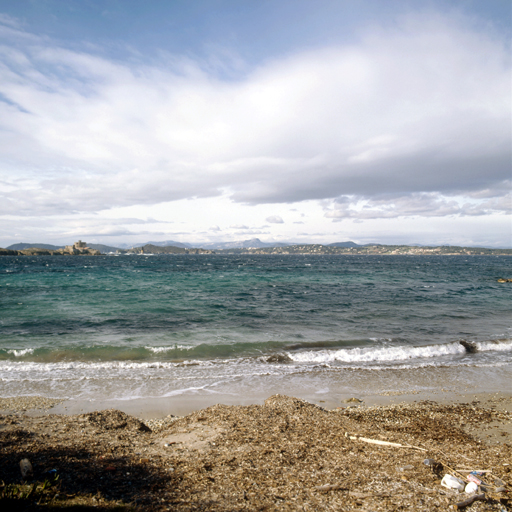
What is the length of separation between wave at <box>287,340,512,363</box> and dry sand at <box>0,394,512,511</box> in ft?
17.1

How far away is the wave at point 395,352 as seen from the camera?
14234mm

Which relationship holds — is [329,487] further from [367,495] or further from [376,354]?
[376,354]

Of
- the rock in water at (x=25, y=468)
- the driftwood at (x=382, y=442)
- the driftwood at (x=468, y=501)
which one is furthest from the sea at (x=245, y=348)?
the driftwood at (x=468, y=501)

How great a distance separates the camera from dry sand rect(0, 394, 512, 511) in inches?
182

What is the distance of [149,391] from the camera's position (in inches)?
414

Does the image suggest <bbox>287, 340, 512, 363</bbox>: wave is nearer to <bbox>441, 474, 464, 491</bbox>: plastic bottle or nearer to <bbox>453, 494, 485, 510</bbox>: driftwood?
<bbox>441, 474, 464, 491</bbox>: plastic bottle

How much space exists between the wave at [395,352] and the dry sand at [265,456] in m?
5.21

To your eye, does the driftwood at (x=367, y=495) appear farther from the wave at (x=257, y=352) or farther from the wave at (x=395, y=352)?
the wave at (x=395, y=352)

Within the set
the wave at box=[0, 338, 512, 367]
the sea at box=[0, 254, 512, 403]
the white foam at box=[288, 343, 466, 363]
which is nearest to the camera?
the sea at box=[0, 254, 512, 403]

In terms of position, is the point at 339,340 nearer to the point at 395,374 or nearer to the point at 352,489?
the point at 395,374

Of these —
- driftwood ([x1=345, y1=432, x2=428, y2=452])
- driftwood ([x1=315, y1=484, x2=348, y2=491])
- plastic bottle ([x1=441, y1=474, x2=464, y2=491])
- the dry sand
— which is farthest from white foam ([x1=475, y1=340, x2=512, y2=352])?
driftwood ([x1=315, y1=484, x2=348, y2=491])

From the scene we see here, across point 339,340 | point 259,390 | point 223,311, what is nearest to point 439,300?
point 339,340

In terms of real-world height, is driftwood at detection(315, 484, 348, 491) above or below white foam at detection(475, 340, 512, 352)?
above

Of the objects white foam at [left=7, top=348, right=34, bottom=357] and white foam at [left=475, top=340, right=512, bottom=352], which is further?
white foam at [left=475, top=340, right=512, bottom=352]
